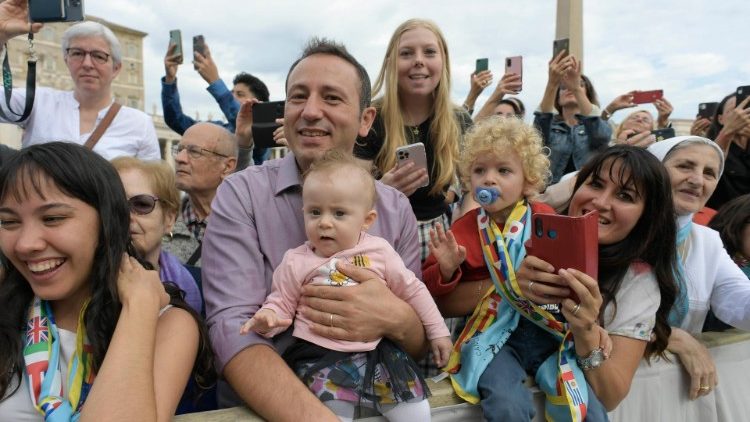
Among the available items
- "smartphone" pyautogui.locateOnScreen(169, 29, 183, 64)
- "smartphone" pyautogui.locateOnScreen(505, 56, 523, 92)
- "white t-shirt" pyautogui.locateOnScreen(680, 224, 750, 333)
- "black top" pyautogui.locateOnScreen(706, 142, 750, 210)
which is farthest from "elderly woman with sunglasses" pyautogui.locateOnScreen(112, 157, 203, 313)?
"black top" pyautogui.locateOnScreen(706, 142, 750, 210)

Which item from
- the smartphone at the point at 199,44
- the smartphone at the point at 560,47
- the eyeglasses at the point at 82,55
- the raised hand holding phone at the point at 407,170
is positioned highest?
the smartphone at the point at 199,44

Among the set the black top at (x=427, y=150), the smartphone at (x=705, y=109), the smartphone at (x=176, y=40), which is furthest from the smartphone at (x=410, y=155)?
the smartphone at (x=705, y=109)

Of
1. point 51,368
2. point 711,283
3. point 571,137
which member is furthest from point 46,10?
point 571,137

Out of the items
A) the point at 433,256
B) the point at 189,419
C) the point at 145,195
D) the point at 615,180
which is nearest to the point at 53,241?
the point at 189,419

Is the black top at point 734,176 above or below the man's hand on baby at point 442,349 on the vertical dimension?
above

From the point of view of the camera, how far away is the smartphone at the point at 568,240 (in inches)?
64.5

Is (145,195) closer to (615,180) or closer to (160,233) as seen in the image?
(160,233)

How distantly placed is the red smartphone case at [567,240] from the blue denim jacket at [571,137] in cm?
274

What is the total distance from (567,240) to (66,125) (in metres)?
3.08

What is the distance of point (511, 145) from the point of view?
7.47ft

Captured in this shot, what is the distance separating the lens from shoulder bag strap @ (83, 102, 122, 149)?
338 cm

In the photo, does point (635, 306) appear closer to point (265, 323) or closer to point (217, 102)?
point (265, 323)

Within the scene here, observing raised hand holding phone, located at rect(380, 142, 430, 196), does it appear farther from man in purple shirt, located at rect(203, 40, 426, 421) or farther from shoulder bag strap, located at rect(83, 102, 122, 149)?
shoulder bag strap, located at rect(83, 102, 122, 149)

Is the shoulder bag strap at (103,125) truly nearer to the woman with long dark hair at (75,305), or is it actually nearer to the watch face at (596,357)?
the woman with long dark hair at (75,305)
